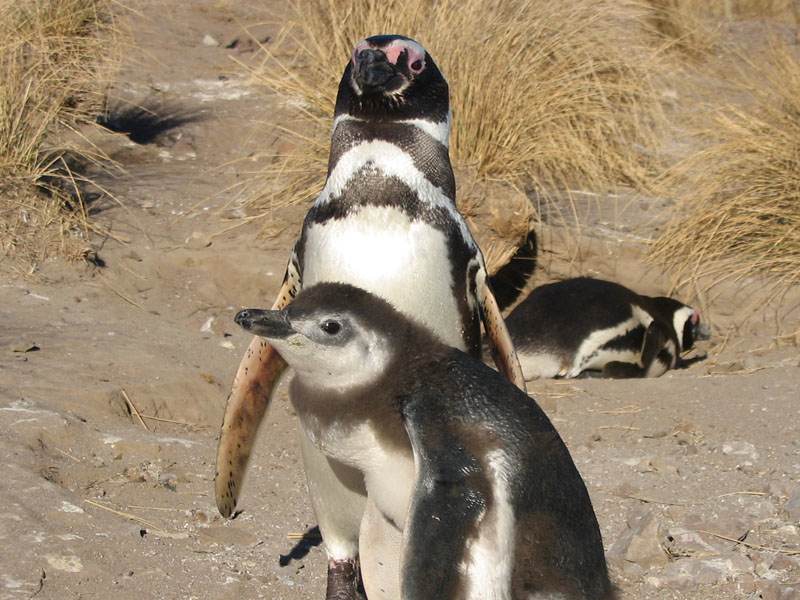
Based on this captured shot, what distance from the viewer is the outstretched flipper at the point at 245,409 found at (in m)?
3.38

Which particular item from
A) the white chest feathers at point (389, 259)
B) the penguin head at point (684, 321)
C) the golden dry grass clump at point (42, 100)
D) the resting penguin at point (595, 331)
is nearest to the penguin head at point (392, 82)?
the white chest feathers at point (389, 259)

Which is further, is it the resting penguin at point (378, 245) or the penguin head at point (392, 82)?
the penguin head at point (392, 82)

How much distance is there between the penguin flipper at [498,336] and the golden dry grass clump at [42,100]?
3.05m

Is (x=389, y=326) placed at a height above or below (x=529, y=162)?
above

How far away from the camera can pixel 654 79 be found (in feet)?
27.1

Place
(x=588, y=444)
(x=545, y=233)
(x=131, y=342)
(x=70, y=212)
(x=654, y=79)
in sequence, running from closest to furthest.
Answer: (x=588, y=444)
(x=131, y=342)
(x=70, y=212)
(x=545, y=233)
(x=654, y=79)

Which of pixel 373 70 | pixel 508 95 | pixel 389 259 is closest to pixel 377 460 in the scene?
pixel 389 259

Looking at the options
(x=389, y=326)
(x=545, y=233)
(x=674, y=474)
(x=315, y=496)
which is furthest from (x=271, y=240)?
(x=389, y=326)

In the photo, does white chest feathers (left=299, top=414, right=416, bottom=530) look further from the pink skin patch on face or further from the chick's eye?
the pink skin patch on face

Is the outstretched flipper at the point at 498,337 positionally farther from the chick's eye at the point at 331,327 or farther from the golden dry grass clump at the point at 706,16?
the golden dry grass clump at the point at 706,16

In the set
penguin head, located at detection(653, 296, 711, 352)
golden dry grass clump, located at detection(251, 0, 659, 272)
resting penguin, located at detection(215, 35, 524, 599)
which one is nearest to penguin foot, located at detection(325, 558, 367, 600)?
resting penguin, located at detection(215, 35, 524, 599)

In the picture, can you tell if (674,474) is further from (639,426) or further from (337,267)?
(337,267)

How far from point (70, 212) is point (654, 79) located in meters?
3.94

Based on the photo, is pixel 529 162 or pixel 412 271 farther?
pixel 529 162
